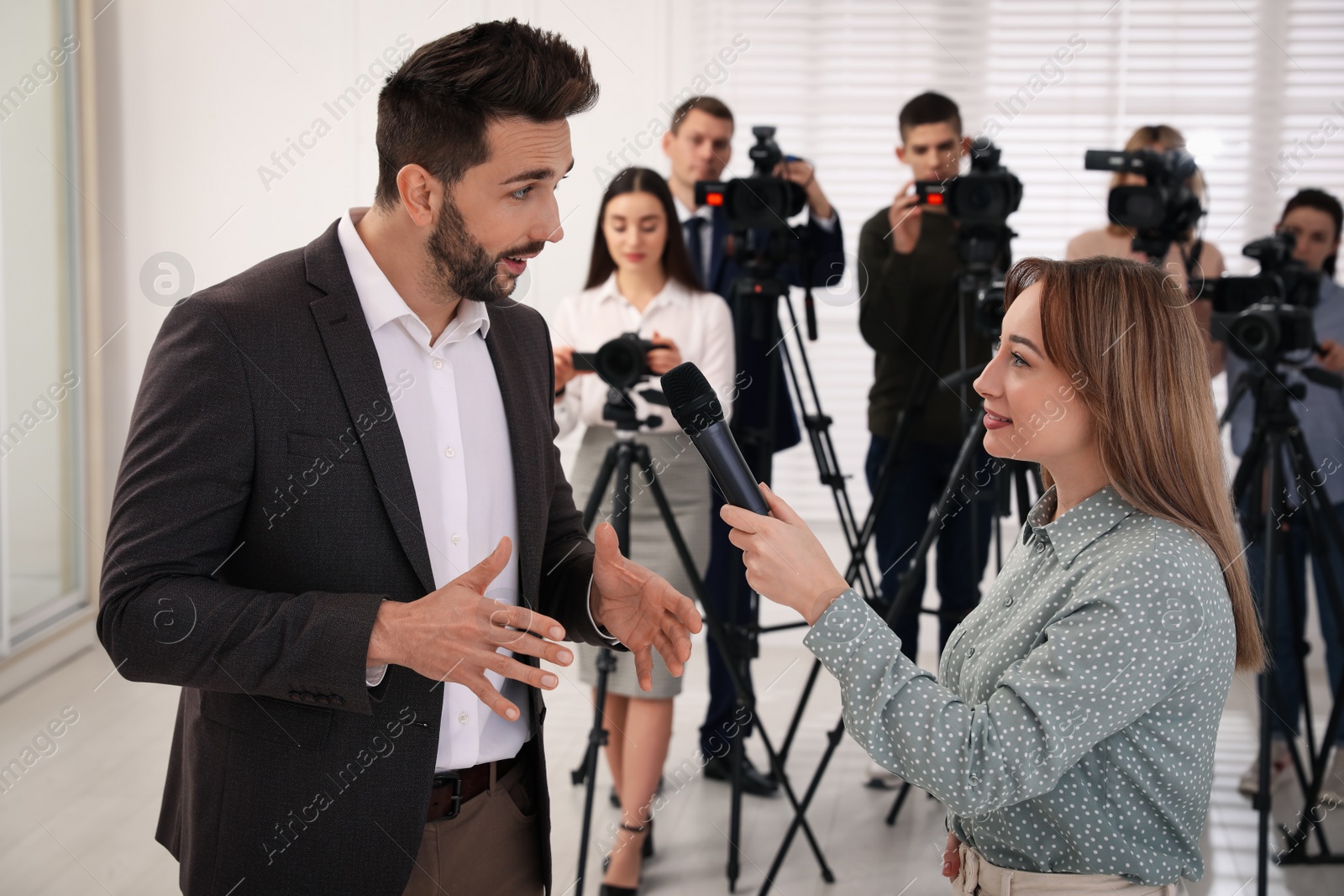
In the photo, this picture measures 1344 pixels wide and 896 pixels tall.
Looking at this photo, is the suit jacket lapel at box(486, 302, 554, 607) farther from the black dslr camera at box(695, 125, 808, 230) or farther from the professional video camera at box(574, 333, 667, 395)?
the black dslr camera at box(695, 125, 808, 230)

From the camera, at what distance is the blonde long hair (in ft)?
3.86

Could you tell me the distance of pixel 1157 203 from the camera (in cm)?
263

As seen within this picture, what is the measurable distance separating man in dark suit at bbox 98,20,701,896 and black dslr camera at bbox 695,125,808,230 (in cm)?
127

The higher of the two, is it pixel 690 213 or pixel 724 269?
pixel 690 213

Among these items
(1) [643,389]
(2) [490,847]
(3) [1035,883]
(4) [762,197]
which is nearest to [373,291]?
(2) [490,847]

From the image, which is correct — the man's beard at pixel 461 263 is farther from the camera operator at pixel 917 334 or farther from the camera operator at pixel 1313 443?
the camera operator at pixel 1313 443

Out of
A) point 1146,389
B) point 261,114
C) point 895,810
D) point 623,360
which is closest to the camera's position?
point 1146,389

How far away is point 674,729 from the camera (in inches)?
146

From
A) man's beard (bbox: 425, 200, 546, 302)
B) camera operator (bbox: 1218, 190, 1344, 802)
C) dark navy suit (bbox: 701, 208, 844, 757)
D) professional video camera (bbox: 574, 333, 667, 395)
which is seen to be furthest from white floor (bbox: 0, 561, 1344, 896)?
man's beard (bbox: 425, 200, 546, 302)

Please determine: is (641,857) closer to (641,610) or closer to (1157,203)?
(641,610)

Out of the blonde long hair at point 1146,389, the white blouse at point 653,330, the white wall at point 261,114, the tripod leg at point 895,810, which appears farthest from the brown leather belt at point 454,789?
the white wall at point 261,114

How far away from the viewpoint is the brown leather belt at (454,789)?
4.37 feet

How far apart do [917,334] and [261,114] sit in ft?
8.44

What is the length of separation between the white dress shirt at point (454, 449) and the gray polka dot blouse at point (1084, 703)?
45cm
